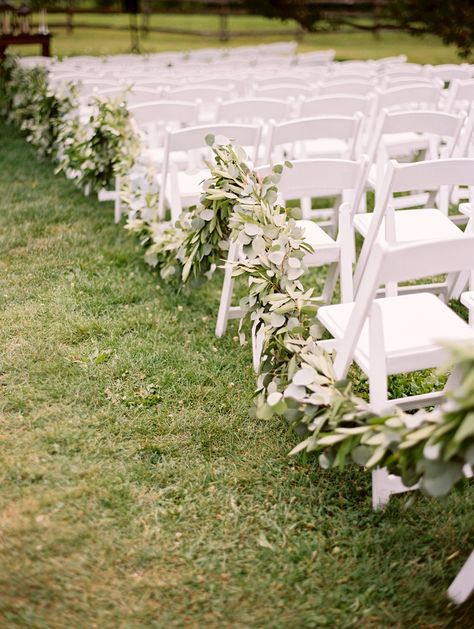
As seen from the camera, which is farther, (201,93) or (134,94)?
(201,93)

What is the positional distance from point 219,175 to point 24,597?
2254 mm

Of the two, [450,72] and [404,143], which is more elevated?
[450,72]

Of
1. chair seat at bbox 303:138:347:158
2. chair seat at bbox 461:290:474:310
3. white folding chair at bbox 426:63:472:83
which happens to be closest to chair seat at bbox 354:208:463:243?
chair seat at bbox 461:290:474:310

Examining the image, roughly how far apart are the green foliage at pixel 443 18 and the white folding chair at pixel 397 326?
36.6ft

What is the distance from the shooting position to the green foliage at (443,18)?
1442 cm

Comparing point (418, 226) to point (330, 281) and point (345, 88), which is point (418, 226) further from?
point (345, 88)

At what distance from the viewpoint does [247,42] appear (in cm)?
2395

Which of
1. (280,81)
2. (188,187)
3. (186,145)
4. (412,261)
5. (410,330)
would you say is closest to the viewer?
(412,261)

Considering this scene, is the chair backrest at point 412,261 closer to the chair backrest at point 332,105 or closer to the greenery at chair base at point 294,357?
the greenery at chair base at point 294,357

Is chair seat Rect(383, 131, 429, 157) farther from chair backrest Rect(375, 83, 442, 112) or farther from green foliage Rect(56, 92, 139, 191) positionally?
green foliage Rect(56, 92, 139, 191)

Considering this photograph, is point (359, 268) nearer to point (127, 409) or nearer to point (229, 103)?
point (127, 409)

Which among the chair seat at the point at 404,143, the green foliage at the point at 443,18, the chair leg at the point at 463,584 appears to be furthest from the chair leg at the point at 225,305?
the green foliage at the point at 443,18

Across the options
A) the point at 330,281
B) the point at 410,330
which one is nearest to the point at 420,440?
the point at 410,330

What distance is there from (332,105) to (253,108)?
2.24ft
